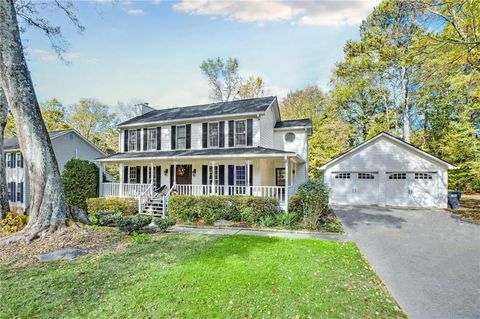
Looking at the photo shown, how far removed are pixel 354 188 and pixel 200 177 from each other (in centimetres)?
938

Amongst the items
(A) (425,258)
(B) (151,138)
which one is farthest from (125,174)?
(A) (425,258)

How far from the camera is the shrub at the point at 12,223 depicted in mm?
8080

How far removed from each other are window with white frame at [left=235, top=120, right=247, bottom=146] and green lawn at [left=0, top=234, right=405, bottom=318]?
842cm

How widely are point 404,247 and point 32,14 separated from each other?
56.1 ft

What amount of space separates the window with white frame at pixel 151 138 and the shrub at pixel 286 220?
9822 millimetres

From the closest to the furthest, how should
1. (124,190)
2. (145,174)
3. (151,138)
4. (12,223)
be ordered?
(12,223), (124,190), (145,174), (151,138)

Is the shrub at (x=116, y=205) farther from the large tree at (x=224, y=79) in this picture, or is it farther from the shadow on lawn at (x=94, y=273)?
the large tree at (x=224, y=79)

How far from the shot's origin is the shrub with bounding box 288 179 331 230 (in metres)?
9.87

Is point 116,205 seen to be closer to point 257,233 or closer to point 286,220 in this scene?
point 257,233

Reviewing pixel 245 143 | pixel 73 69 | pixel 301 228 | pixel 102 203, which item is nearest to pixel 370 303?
pixel 301 228

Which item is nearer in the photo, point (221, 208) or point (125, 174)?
point (221, 208)

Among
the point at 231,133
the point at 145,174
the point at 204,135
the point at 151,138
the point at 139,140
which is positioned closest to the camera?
the point at 231,133

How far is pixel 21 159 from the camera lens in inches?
766

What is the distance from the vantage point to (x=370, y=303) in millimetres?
3865
